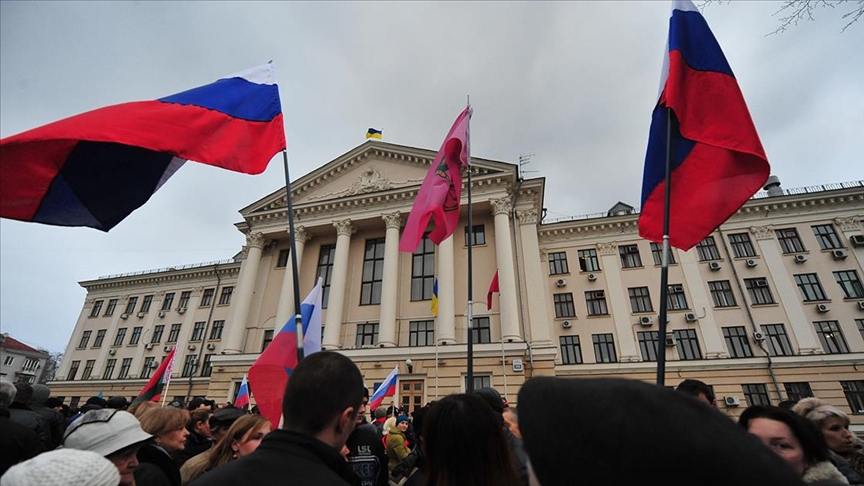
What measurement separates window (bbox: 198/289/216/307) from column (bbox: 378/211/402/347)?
19627mm

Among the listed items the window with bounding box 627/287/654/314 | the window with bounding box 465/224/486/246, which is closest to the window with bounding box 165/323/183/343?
the window with bounding box 465/224/486/246

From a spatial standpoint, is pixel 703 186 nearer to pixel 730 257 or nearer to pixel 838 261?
pixel 730 257

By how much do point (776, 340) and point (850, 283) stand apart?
5.03 metres

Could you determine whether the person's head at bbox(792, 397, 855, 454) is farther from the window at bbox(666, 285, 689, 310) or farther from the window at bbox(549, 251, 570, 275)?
the window at bbox(549, 251, 570, 275)

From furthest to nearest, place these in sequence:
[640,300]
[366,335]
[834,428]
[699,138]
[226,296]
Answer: [226,296], [640,300], [366,335], [699,138], [834,428]

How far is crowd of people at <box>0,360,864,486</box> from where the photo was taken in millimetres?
741

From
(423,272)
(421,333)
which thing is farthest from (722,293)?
(421,333)

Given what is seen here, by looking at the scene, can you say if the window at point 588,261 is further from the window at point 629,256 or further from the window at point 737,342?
the window at point 737,342

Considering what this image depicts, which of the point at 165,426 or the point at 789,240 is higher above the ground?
the point at 789,240

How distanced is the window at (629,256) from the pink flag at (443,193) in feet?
68.3

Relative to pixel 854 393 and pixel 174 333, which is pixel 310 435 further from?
pixel 174 333

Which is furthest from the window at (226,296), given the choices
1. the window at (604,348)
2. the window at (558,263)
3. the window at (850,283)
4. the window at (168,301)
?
the window at (850,283)

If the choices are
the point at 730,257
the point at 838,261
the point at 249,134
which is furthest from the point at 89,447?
the point at 838,261

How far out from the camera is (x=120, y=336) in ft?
110
